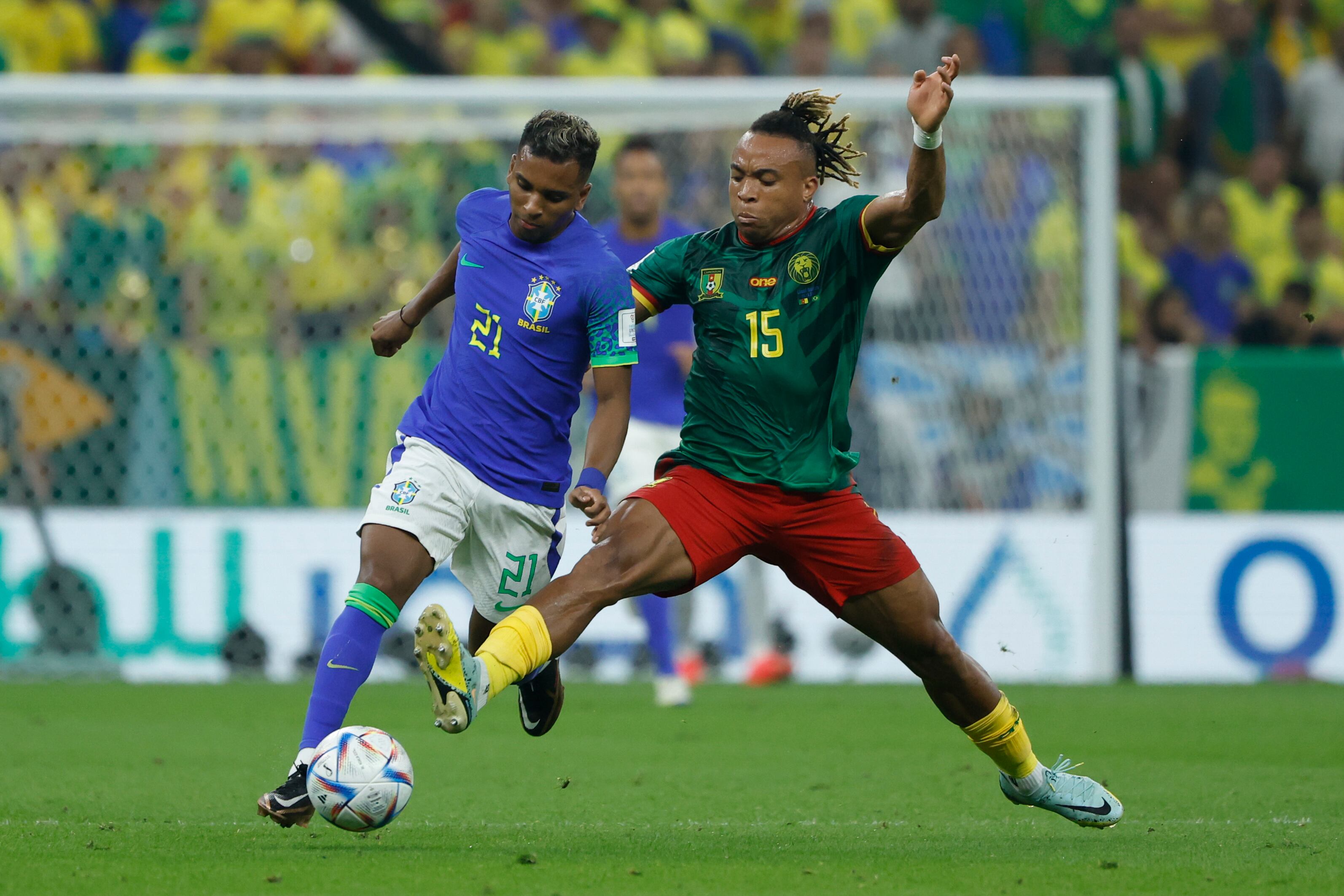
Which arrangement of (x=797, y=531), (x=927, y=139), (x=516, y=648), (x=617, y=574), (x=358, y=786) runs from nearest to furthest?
(x=358, y=786) < (x=516, y=648) < (x=927, y=139) < (x=617, y=574) < (x=797, y=531)

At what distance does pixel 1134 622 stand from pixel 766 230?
639 cm

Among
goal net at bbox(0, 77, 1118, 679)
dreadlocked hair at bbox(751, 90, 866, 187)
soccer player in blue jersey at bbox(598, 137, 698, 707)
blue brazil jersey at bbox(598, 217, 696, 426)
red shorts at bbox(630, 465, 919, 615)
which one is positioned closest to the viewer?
red shorts at bbox(630, 465, 919, 615)

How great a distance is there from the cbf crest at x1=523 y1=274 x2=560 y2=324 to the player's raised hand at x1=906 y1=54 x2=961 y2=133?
1.28m

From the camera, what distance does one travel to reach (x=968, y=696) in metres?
5.12

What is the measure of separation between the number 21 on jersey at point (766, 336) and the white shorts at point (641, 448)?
3780 mm

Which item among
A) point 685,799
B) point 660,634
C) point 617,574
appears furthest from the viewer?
point 660,634

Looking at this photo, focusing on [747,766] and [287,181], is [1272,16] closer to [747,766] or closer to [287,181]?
[287,181]

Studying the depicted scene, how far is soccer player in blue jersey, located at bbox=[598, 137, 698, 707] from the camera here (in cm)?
869

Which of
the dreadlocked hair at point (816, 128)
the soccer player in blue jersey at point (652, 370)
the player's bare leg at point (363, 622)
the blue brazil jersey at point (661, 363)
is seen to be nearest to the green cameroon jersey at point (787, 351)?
the dreadlocked hair at point (816, 128)

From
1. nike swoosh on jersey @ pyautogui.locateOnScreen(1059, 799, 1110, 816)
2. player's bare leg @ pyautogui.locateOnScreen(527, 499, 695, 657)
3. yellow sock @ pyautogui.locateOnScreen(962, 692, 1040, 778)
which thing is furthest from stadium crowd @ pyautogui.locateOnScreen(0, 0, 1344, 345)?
nike swoosh on jersey @ pyautogui.locateOnScreen(1059, 799, 1110, 816)

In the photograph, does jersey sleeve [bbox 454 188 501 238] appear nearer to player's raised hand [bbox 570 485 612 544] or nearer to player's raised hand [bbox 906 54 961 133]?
player's raised hand [bbox 570 485 612 544]

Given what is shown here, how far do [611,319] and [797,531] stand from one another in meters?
0.88

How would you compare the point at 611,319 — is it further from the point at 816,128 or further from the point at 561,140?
the point at 816,128

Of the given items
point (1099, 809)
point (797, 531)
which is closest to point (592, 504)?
point (797, 531)
